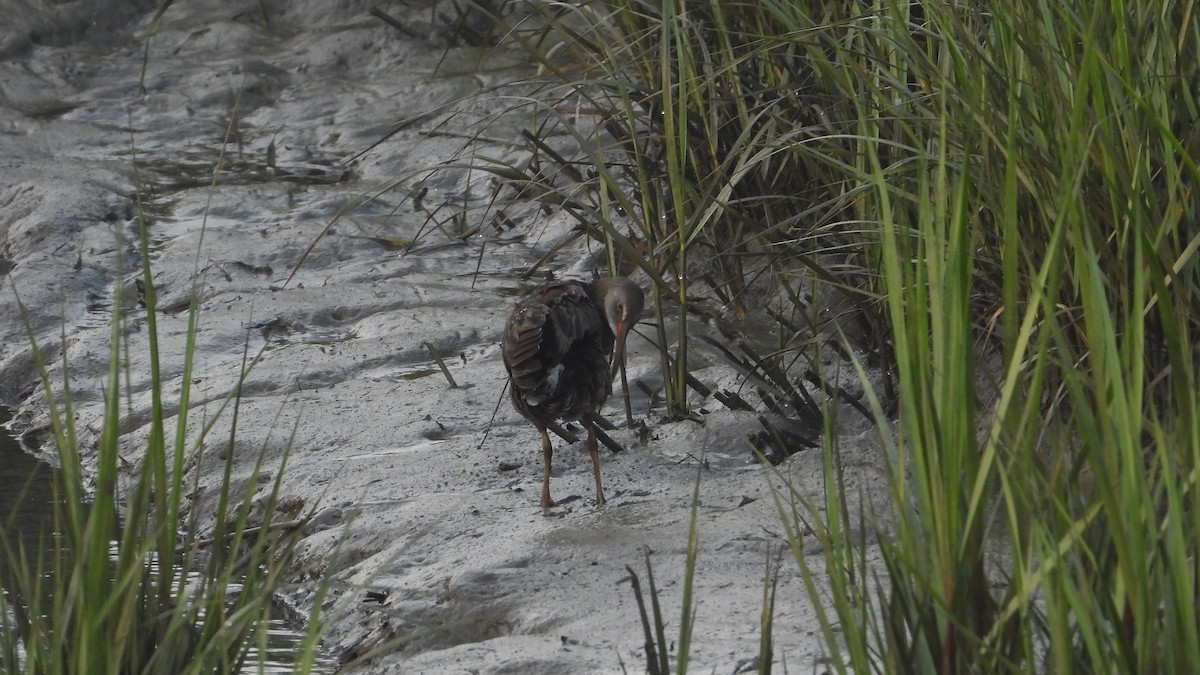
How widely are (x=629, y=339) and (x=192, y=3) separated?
5.44 meters

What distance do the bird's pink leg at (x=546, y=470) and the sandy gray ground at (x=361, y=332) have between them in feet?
0.23

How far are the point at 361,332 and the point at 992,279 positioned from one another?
8.71 ft

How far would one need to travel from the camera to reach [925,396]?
189 centimetres

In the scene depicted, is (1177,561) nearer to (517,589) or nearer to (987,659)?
(987,659)

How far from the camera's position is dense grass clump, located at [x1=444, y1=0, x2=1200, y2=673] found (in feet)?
6.11

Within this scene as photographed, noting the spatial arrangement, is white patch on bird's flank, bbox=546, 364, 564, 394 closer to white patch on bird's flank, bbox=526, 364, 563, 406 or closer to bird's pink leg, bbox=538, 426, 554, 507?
white patch on bird's flank, bbox=526, 364, 563, 406

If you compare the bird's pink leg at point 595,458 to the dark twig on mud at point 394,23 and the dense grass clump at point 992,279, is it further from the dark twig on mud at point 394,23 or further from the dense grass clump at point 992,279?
the dark twig on mud at point 394,23

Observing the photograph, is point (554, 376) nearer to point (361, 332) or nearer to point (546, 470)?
point (546, 470)

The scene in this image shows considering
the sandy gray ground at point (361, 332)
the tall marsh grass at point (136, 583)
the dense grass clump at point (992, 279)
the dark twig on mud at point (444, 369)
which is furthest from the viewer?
the dark twig on mud at point (444, 369)

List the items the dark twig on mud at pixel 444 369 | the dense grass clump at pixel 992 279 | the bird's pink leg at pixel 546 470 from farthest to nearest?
the dark twig on mud at pixel 444 369 → the bird's pink leg at pixel 546 470 → the dense grass clump at pixel 992 279

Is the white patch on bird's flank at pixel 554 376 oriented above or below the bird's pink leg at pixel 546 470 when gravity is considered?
above

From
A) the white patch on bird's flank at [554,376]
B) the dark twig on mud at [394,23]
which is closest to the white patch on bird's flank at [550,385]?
the white patch on bird's flank at [554,376]

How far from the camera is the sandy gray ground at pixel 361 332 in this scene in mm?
3326

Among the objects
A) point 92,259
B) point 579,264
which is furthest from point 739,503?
point 92,259
